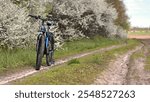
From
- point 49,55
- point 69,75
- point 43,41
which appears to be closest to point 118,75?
point 49,55

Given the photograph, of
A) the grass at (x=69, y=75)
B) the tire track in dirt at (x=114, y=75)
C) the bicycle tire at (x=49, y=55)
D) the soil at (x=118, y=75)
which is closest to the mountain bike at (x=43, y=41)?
the bicycle tire at (x=49, y=55)

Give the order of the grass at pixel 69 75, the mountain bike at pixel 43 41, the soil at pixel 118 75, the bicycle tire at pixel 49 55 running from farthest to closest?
the bicycle tire at pixel 49 55
the mountain bike at pixel 43 41
the soil at pixel 118 75
the grass at pixel 69 75

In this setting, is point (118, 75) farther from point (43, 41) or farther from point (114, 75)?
point (43, 41)

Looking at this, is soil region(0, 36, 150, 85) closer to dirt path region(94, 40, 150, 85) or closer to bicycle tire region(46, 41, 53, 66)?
dirt path region(94, 40, 150, 85)

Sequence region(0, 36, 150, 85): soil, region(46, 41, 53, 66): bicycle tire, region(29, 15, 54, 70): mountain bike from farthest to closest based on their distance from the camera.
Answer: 1. region(46, 41, 53, 66): bicycle tire
2. region(29, 15, 54, 70): mountain bike
3. region(0, 36, 150, 85): soil

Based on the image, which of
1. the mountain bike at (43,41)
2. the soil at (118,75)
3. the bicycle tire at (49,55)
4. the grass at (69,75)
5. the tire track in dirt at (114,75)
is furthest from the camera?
the bicycle tire at (49,55)

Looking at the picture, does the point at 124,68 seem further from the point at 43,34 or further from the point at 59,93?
the point at 59,93

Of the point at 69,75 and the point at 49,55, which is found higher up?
the point at 49,55

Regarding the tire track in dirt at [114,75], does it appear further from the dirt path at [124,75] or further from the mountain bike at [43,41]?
the mountain bike at [43,41]

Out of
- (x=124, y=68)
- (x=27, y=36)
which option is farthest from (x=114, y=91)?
(x=27, y=36)

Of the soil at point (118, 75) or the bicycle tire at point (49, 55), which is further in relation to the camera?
the bicycle tire at point (49, 55)

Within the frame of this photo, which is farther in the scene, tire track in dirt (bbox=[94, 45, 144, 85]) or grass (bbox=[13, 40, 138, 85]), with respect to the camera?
tire track in dirt (bbox=[94, 45, 144, 85])

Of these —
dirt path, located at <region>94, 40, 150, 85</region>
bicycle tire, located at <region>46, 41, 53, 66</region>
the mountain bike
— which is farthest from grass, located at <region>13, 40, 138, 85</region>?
bicycle tire, located at <region>46, 41, 53, 66</region>

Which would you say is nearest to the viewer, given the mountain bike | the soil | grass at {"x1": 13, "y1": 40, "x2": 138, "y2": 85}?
grass at {"x1": 13, "y1": 40, "x2": 138, "y2": 85}
